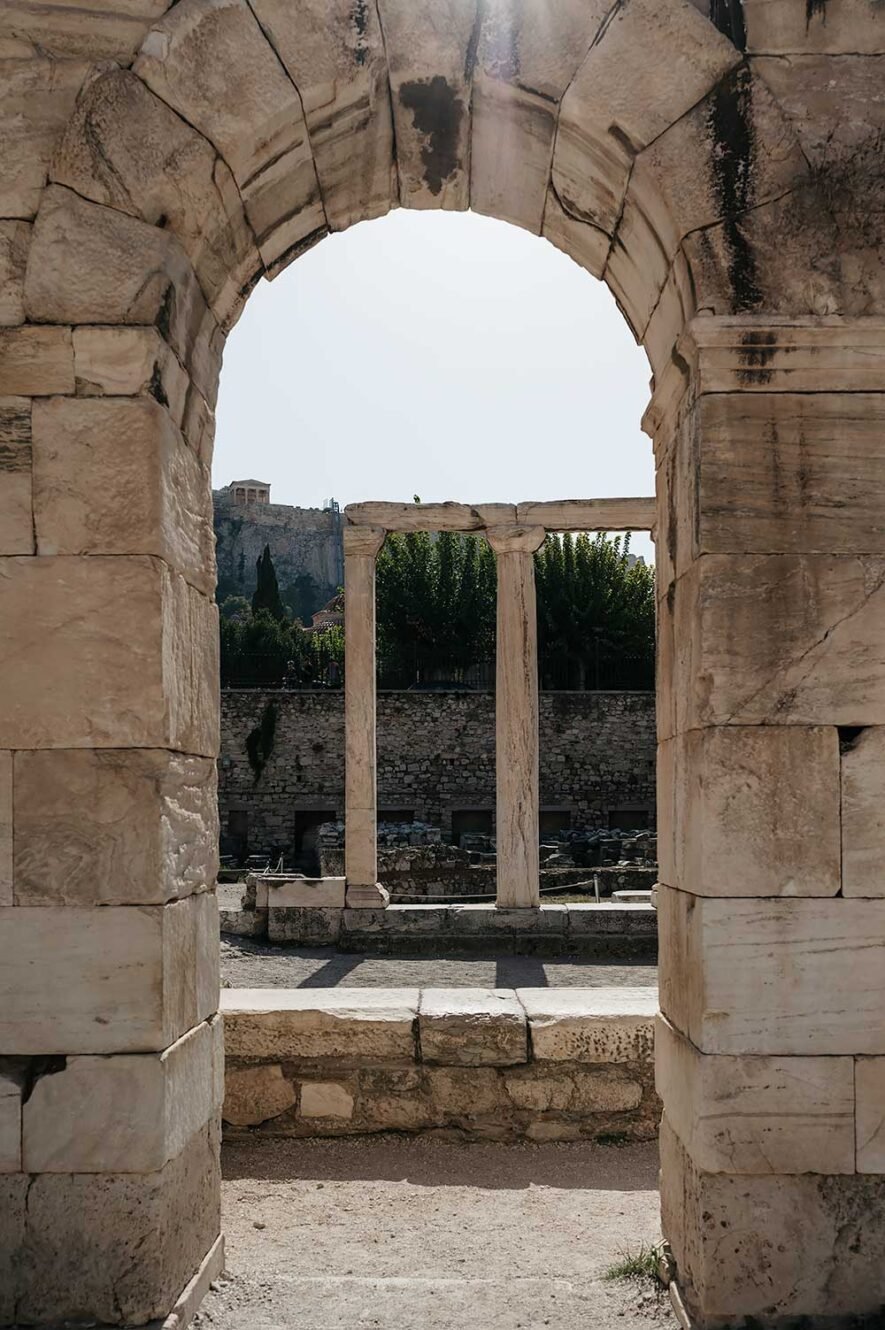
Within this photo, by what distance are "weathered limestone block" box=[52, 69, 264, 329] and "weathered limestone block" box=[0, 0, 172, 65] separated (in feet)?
0.49

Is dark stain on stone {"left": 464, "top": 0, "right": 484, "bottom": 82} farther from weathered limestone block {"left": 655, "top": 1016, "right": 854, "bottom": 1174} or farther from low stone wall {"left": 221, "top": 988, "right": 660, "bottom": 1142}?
low stone wall {"left": 221, "top": 988, "right": 660, "bottom": 1142}

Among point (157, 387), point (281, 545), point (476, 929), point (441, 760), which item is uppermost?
point (281, 545)

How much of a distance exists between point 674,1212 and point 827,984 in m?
1.07

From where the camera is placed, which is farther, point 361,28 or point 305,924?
point 305,924

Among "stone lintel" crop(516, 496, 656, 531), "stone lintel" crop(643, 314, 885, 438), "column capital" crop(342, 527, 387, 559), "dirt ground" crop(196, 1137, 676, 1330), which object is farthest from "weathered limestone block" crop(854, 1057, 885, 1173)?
"column capital" crop(342, 527, 387, 559)

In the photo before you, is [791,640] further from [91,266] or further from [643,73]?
[91,266]

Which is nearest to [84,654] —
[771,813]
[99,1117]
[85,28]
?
[99,1117]

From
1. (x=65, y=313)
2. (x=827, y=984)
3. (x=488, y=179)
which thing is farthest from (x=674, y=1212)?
(x=488, y=179)

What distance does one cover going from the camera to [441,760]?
2811cm

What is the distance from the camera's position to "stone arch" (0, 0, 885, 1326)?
10.8 ft

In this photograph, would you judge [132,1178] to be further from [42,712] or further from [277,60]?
[277,60]

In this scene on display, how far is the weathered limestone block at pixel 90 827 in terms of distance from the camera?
3344 mm

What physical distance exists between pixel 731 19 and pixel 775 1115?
3.54m

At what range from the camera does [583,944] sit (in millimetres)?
12617
